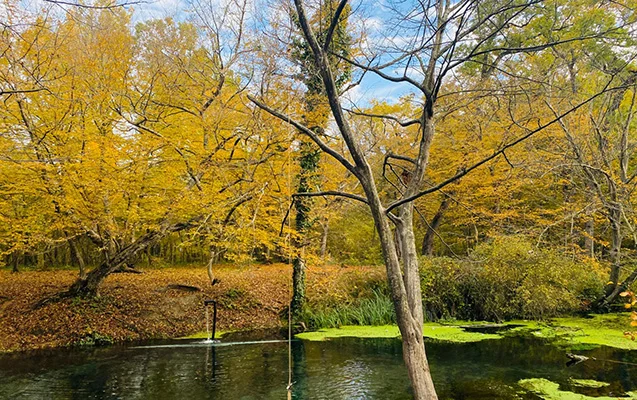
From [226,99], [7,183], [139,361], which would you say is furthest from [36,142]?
[139,361]

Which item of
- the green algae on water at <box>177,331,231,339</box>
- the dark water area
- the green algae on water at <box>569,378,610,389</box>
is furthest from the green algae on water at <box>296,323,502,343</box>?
the green algae on water at <box>569,378,610,389</box>

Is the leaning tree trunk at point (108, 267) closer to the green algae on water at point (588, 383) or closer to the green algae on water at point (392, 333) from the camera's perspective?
the green algae on water at point (392, 333)

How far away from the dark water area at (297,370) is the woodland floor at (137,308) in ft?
3.16

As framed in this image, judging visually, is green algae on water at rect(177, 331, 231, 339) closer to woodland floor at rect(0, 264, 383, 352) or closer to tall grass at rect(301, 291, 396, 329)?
woodland floor at rect(0, 264, 383, 352)

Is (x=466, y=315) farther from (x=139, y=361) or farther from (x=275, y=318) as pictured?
(x=139, y=361)

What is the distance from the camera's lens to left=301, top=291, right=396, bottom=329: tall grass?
11.9 meters

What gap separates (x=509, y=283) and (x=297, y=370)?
21.6 ft

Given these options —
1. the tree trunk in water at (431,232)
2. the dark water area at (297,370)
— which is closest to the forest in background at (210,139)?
the dark water area at (297,370)

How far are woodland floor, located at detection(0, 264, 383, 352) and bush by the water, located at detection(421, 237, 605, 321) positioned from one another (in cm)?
200

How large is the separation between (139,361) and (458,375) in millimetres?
6524

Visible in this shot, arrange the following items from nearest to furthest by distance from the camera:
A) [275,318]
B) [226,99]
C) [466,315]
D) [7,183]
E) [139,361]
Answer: [139,361] → [7,183] → [226,99] → [466,315] → [275,318]

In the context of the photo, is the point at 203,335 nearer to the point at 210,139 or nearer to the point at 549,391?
the point at 210,139

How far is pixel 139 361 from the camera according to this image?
8727mm

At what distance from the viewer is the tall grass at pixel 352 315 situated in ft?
39.1
